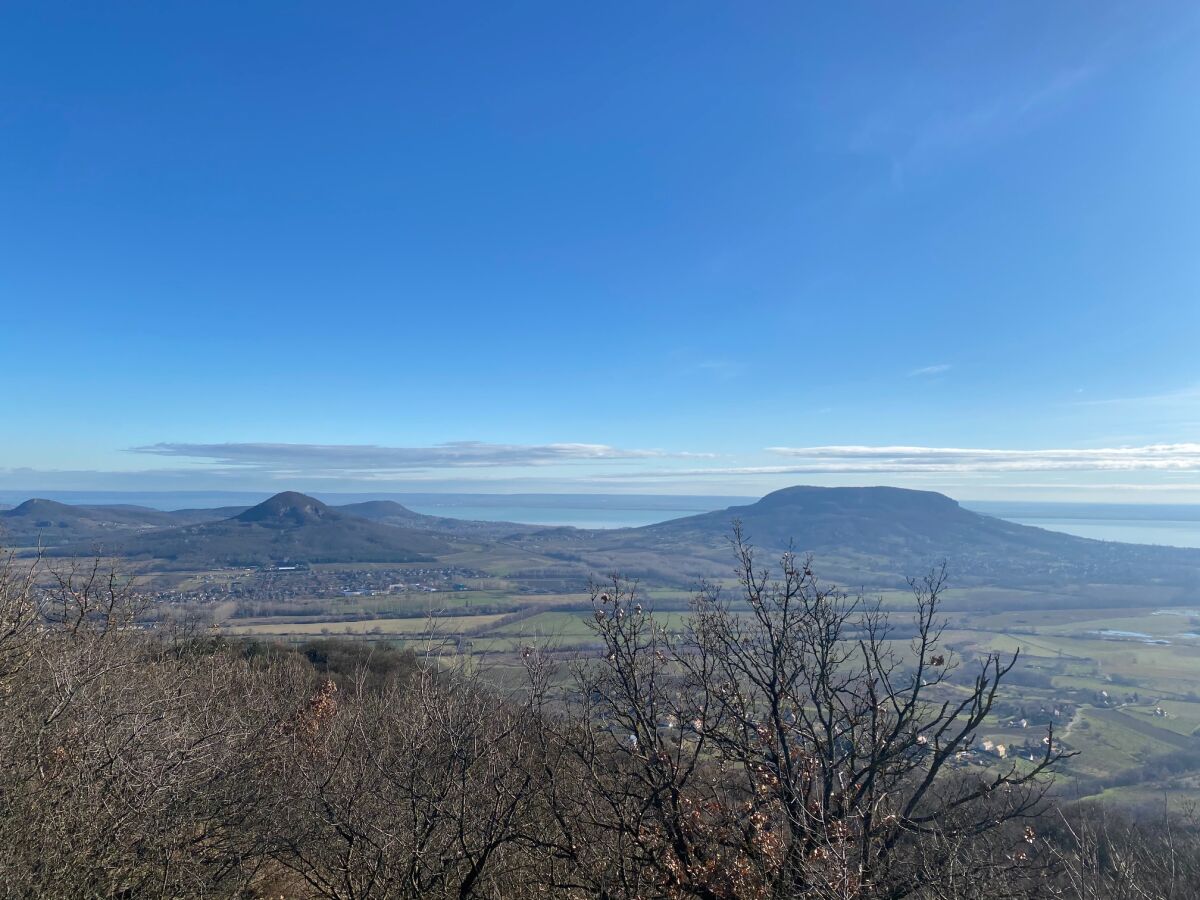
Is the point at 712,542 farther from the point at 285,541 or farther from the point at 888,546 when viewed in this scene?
the point at 285,541

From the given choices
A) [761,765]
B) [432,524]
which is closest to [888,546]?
[761,765]

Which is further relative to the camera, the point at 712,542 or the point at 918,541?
the point at 712,542

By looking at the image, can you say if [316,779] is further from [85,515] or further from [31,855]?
[85,515]

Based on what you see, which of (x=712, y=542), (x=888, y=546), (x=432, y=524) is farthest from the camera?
(x=432, y=524)

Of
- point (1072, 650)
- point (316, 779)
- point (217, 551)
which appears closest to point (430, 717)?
point (316, 779)

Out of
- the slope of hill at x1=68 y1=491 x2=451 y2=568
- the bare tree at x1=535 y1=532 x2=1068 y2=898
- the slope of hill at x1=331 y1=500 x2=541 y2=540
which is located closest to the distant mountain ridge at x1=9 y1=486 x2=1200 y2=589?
the slope of hill at x1=68 y1=491 x2=451 y2=568

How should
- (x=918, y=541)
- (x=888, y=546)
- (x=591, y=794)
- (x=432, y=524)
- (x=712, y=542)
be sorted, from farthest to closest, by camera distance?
(x=432, y=524)
(x=712, y=542)
(x=918, y=541)
(x=888, y=546)
(x=591, y=794)

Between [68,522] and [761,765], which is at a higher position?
[761,765]
